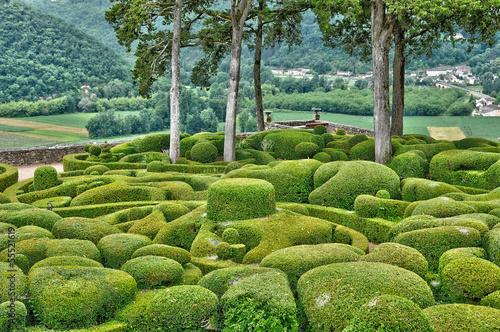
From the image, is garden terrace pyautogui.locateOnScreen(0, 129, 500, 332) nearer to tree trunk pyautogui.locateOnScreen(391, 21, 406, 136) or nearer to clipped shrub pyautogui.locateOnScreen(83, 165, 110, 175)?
clipped shrub pyautogui.locateOnScreen(83, 165, 110, 175)

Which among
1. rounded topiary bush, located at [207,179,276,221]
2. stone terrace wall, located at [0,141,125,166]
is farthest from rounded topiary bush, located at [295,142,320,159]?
stone terrace wall, located at [0,141,125,166]

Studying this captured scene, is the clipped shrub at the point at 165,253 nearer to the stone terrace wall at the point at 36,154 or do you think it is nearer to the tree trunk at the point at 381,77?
the tree trunk at the point at 381,77

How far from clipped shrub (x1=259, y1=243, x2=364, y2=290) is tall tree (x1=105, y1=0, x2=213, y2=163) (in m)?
10.8

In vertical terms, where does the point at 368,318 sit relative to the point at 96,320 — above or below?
above

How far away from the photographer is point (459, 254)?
6668 mm

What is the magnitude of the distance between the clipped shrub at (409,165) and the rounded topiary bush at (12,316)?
430 inches

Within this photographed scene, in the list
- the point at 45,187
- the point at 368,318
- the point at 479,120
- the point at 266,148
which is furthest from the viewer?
the point at 479,120

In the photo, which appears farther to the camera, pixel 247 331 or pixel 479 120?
pixel 479 120

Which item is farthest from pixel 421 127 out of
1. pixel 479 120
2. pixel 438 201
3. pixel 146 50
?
pixel 438 201

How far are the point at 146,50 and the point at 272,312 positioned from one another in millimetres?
15297

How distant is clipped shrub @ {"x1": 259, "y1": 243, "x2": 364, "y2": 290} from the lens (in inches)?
270

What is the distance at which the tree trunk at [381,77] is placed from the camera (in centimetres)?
1488

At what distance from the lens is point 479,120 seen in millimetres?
30953

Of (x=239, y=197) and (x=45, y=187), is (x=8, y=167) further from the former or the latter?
(x=239, y=197)
